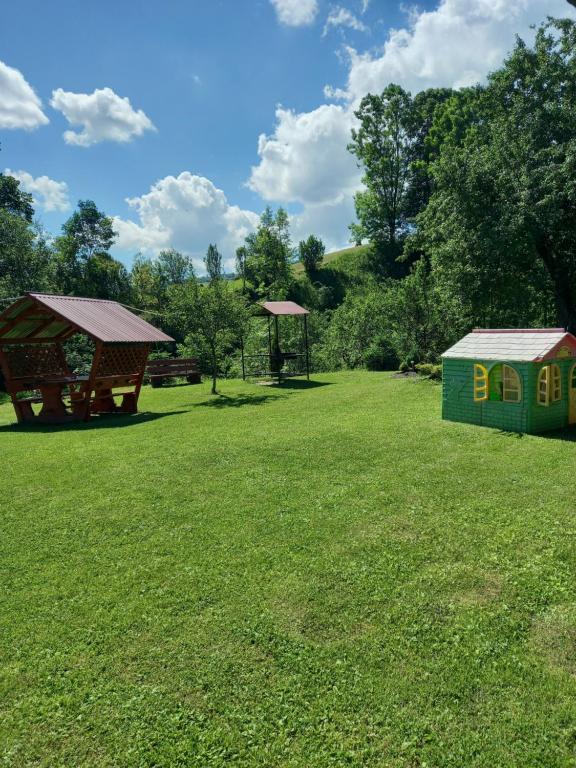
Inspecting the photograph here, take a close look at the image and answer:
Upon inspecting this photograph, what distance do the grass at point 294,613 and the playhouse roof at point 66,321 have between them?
268 inches

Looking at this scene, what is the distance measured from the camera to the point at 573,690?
3225 mm

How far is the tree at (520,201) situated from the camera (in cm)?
1645

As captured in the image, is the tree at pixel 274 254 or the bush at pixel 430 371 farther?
the tree at pixel 274 254

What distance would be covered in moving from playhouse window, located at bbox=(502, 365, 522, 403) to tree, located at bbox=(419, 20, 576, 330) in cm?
834

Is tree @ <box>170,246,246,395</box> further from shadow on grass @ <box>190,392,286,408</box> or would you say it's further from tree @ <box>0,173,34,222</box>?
tree @ <box>0,173,34,222</box>

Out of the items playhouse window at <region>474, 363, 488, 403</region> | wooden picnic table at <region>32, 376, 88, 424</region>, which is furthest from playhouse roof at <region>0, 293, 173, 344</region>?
playhouse window at <region>474, 363, 488, 403</region>

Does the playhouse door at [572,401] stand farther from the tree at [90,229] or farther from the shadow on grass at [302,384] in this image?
the tree at [90,229]

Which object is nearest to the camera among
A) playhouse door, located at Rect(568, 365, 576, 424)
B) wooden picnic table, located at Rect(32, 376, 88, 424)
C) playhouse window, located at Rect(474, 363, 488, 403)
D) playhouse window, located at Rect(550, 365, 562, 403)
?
playhouse window, located at Rect(550, 365, 562, 403)

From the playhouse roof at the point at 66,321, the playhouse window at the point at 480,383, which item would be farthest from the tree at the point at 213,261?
the playhouse window at the point at 480,383

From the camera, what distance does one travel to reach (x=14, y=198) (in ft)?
150

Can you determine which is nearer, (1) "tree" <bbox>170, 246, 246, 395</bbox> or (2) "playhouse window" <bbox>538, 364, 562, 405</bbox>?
(2) "playhouse window" <bbox>538, 364, 562, 405</bbox>

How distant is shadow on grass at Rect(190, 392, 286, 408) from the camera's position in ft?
52.5

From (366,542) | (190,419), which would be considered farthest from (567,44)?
(366,542)

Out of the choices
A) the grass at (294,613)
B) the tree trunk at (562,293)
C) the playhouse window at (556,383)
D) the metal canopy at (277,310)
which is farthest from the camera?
the metal canopy at (277,310)
